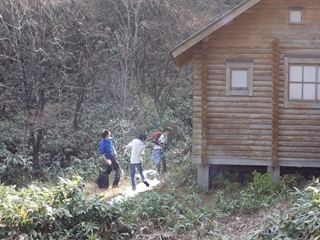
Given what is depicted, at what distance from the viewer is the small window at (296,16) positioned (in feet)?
44.6

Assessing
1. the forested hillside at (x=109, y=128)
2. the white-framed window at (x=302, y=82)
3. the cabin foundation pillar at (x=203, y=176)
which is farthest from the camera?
the cabin foundation pillar at (x=203, y=176)

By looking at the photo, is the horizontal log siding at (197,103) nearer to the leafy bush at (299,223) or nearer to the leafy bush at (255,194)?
the leafy bush at (255,194)

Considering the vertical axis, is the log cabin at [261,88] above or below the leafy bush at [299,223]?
above

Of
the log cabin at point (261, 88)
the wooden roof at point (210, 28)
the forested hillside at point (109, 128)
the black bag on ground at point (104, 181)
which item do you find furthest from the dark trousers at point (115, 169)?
the wooden roof at point (210, 28)

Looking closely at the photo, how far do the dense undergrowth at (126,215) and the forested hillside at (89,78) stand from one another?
24.5 ft

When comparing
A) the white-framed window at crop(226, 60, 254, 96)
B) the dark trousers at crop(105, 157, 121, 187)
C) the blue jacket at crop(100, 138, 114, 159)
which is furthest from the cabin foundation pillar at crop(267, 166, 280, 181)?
the blue jacket at crop(100, 138, 114, 159)

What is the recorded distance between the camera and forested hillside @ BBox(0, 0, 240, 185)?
1791 centimetres

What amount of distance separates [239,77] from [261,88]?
25.6 inches

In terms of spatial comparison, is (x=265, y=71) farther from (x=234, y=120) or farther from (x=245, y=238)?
(x=245, y=238)

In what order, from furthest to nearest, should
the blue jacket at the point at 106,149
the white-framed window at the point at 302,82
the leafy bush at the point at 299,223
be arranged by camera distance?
the blue jacket at the point at 106,149 < the white-framed window at the point at 302,82 < the leafy bush at the point at 299,223

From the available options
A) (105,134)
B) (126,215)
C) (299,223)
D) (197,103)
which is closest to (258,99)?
(197,103)

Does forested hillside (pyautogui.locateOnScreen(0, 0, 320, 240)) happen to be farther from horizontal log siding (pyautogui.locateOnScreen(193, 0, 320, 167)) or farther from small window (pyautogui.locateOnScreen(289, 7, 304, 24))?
small window (pyautogui.locateOnScreen(289, 7, 304, 24))

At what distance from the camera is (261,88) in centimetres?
1373

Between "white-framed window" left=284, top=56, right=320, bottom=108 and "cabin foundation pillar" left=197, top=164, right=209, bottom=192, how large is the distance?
108 inches
